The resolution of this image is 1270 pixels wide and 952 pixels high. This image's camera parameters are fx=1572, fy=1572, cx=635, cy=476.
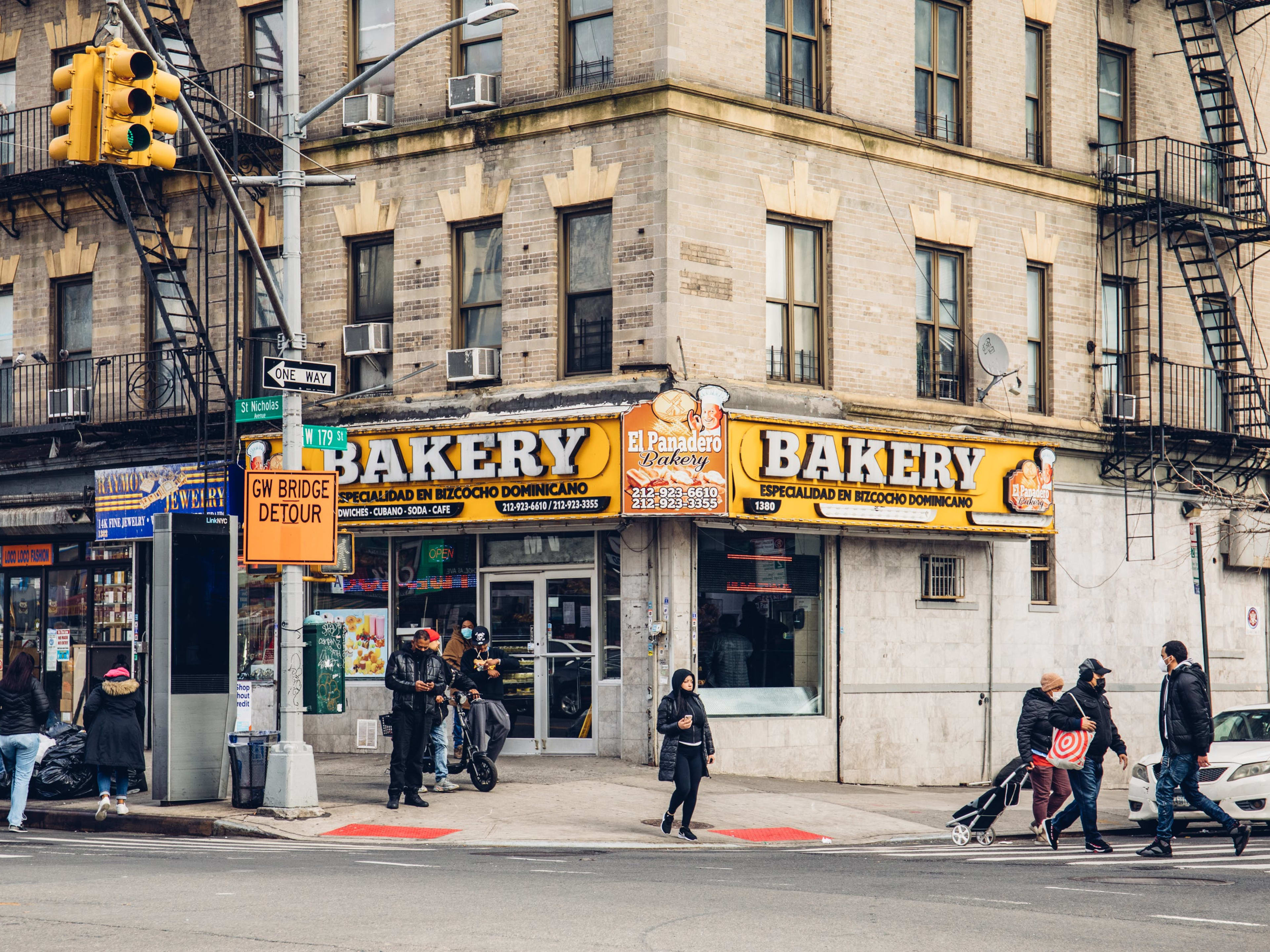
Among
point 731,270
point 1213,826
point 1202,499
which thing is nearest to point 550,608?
point 731,270

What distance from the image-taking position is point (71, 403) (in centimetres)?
2508

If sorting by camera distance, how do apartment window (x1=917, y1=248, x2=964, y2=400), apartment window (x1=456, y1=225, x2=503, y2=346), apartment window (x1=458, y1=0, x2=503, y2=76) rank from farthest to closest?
apartment window (x1=917, y1=248, x2=964, y2=400), apartment window (x1=458, y1=0, x2=503, y2=76), apartment window (x1=456, y1=225, x2=503, y2=346)

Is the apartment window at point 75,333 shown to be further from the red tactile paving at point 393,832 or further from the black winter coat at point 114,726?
the red tactile paving at point 393,832

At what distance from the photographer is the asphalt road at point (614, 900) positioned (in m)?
9.03

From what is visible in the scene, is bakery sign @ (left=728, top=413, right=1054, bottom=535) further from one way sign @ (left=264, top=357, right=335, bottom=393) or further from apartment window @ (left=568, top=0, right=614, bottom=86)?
one way sign @ (left=264, top=357, right=335, bottom=393)

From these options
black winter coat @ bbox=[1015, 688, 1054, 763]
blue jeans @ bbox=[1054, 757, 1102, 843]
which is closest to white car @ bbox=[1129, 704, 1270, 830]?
blue jeans @ bbox=[1054, 757, 1102, 843]

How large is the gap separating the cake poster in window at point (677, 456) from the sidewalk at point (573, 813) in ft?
11.0

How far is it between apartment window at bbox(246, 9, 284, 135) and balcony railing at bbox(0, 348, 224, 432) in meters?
3.67

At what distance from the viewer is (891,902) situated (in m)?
10.7

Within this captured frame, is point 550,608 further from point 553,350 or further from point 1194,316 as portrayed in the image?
point 1194,316

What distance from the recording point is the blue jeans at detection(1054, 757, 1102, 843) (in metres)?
15.2

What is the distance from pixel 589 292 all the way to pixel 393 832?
25.8 ft

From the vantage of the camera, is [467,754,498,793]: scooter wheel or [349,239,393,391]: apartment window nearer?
[467,754,498,793]: scooter wheel

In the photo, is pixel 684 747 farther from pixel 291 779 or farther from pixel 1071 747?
pixel 291 779
